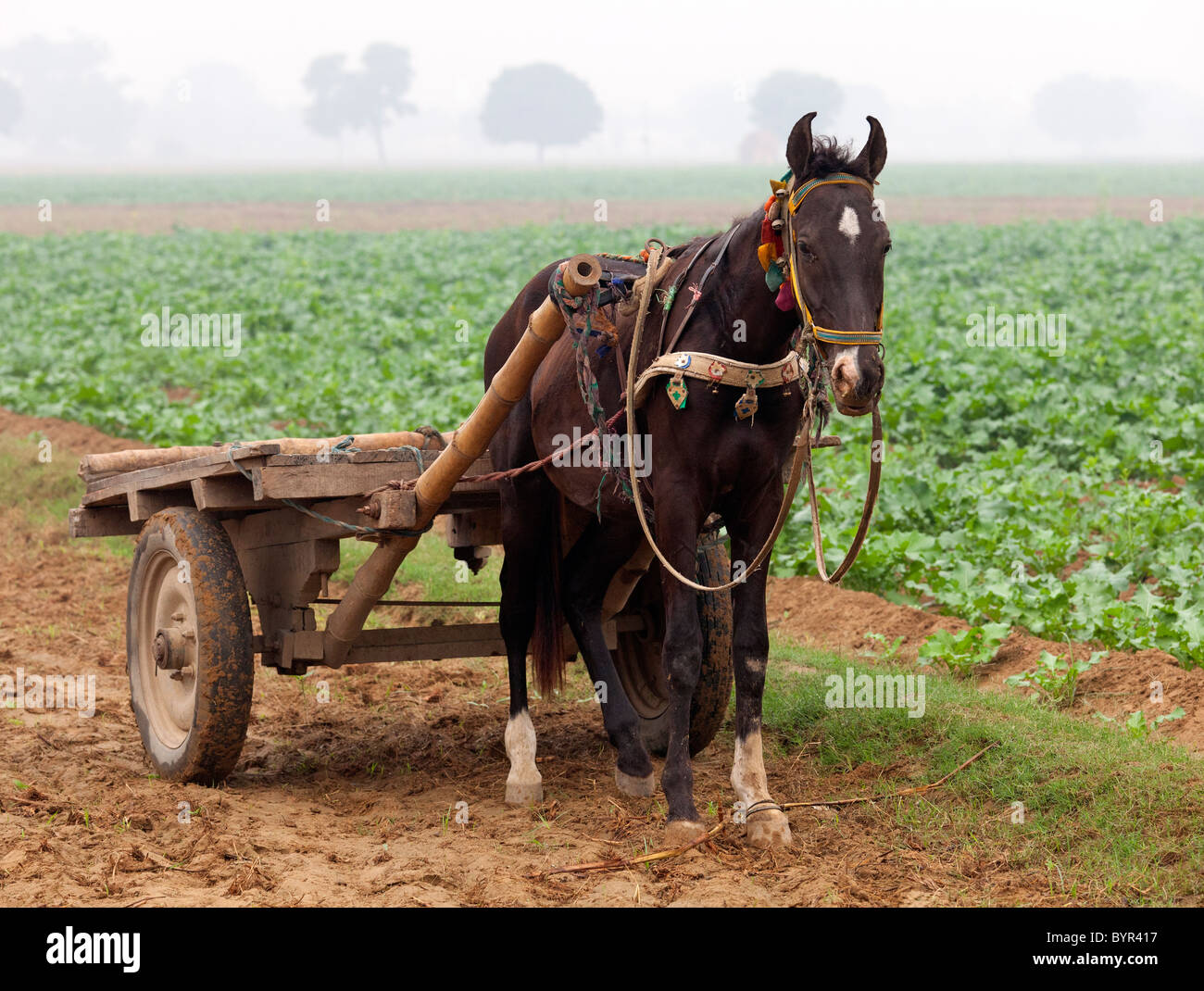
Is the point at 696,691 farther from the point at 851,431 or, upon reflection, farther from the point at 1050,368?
the point at 1050,368

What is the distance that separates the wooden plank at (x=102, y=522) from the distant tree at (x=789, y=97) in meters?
138

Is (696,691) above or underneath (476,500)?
underneath

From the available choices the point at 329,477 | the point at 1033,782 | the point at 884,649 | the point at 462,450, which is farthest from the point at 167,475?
the point at 884,649

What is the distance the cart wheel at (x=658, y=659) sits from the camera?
6082mm

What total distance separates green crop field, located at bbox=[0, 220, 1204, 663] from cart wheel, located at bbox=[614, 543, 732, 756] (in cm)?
234

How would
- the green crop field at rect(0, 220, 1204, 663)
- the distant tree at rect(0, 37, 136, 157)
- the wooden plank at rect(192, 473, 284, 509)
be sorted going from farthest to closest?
the distant tree at rect(0, 37, 136, 157) → the green crop field at rect(0, 220, 1204, 663) → the wooden plank at rect(192, 473, 284, 509)

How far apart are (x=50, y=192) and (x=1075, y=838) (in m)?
68.1

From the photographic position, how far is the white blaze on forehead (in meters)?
4.28

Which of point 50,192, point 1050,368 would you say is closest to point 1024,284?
point 1050,368

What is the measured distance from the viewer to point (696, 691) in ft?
19.9

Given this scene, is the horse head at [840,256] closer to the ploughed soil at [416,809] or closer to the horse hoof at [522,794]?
the ploughed soil at [416,809]

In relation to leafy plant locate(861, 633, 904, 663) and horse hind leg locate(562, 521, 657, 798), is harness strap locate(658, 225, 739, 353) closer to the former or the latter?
horse hind leg locate(562, 521, 657, 798)

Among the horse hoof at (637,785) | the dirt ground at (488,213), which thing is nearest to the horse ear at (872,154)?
the horse hoof at (637,785)

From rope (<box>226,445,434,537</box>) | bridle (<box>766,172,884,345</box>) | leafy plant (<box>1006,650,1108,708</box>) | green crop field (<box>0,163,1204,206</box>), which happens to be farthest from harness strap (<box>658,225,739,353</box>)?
green crop field (<box>0,163,1204,206</box>)
